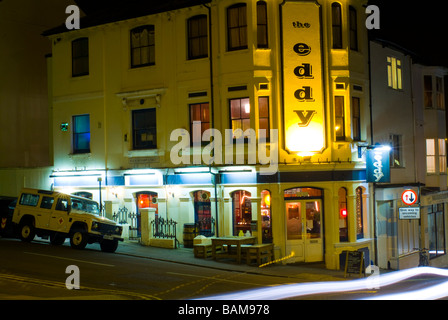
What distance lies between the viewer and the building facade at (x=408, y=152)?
26.4 metres

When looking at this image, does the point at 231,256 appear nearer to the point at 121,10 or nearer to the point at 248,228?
the point at 248,228

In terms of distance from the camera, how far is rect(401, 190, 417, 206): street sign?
81.8 feet

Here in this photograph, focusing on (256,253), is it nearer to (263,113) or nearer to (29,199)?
(263,113)

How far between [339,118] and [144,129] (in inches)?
345

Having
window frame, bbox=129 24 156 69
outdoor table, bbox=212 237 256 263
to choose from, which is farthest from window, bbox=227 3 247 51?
outdoor table, bbox=212 237 256 263

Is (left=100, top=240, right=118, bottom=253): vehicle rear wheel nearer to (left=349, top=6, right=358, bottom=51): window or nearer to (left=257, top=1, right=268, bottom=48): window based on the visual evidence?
(left=257, top=1, right=268, bottom=48): window

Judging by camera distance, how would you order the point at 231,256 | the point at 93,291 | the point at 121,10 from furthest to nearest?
the point at 121,10 < the point at 231,256 < the point at 93,291

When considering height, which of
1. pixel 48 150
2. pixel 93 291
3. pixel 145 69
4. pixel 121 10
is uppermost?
pixel 121 10

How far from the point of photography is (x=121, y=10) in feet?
92.1

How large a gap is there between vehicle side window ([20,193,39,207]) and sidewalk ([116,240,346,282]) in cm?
397

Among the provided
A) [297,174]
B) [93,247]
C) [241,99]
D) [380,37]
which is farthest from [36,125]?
[380,37]

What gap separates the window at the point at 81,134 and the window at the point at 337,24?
483 inches

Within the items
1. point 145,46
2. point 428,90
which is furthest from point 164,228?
point 428,90

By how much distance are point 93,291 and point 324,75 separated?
13024 mm
